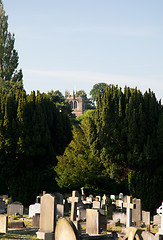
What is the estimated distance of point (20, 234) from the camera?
14336mm

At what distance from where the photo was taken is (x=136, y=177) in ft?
73.5

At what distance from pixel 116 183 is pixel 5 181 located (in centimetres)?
683

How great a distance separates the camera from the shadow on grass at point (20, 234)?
1344 cm

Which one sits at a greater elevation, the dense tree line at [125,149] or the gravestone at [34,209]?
the dense tree line at [125,149]

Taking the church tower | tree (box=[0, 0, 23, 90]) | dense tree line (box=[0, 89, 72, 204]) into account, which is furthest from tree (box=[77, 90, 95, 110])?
dense tree line (box=[0, 89, 72, 204])

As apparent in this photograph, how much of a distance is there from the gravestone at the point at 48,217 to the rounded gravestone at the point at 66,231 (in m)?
1.83

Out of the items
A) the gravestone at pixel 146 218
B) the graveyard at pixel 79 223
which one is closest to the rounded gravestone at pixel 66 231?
the graveyard at pixel 79 223

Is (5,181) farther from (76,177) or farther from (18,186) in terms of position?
(76,177)

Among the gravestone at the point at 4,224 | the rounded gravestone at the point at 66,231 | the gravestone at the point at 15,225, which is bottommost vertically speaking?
the gravestone at the point at 15,225

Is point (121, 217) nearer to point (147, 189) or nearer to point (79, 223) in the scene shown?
point (147, 189)

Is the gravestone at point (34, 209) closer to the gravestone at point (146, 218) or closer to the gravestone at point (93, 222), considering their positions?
the gravestone at point (146, 218)

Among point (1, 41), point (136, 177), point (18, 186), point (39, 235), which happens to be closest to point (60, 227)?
point (39, 235)

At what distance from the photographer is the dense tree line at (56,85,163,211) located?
2242cm

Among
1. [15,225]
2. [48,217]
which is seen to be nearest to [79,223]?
[48,217]
